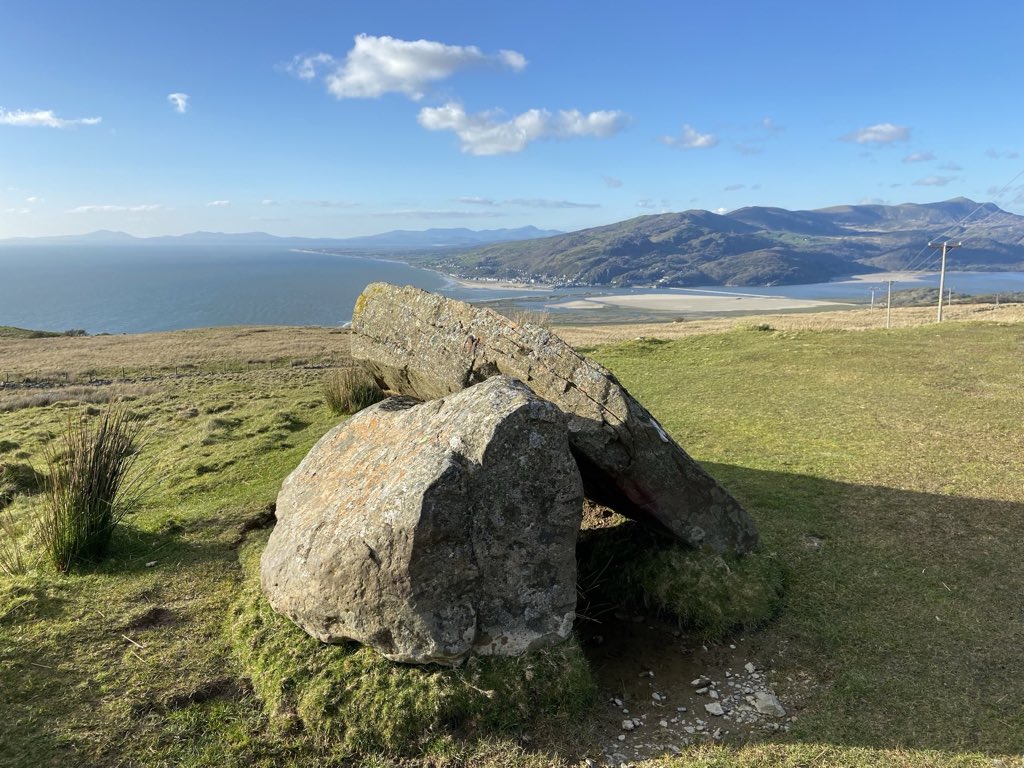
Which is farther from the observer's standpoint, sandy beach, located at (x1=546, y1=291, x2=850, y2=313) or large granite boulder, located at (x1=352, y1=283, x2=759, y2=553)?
sandy beach, located at (x1=546, y1=291, x2=850, y2=313)

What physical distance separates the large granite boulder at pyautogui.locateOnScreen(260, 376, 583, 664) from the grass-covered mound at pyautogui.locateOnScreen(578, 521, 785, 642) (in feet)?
5.07

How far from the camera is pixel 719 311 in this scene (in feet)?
446

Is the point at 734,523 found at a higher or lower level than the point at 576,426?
lower

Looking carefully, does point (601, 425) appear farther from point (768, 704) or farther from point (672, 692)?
point (768, 704)

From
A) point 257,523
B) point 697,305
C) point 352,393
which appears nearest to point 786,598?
point 257,523

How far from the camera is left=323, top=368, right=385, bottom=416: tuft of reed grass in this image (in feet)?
54.2

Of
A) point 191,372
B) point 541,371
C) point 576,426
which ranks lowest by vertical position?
point 191,372

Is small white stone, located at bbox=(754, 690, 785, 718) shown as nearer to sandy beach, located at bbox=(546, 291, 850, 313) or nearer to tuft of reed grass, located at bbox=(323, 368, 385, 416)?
tuft of reed grass, located at bbox=(323, 368, 385, 416)

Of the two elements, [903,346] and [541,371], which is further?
[903,346]

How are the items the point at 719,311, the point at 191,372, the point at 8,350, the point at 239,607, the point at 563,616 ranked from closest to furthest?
1. the point at 563,616
2. the point at 239,607
3. the point at 191,372
4. the point at 8,350
5. the point at 719,311

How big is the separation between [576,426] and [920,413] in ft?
38.1

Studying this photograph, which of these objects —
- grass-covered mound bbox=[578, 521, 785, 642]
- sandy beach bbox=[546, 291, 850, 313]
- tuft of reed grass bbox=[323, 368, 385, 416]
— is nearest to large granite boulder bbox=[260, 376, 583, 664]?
grass-covered mound bbox=[578, 521, 785, 642]

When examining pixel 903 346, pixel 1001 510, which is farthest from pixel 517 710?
pixel 903 346

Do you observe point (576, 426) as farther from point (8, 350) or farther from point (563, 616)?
point (8, 350)
